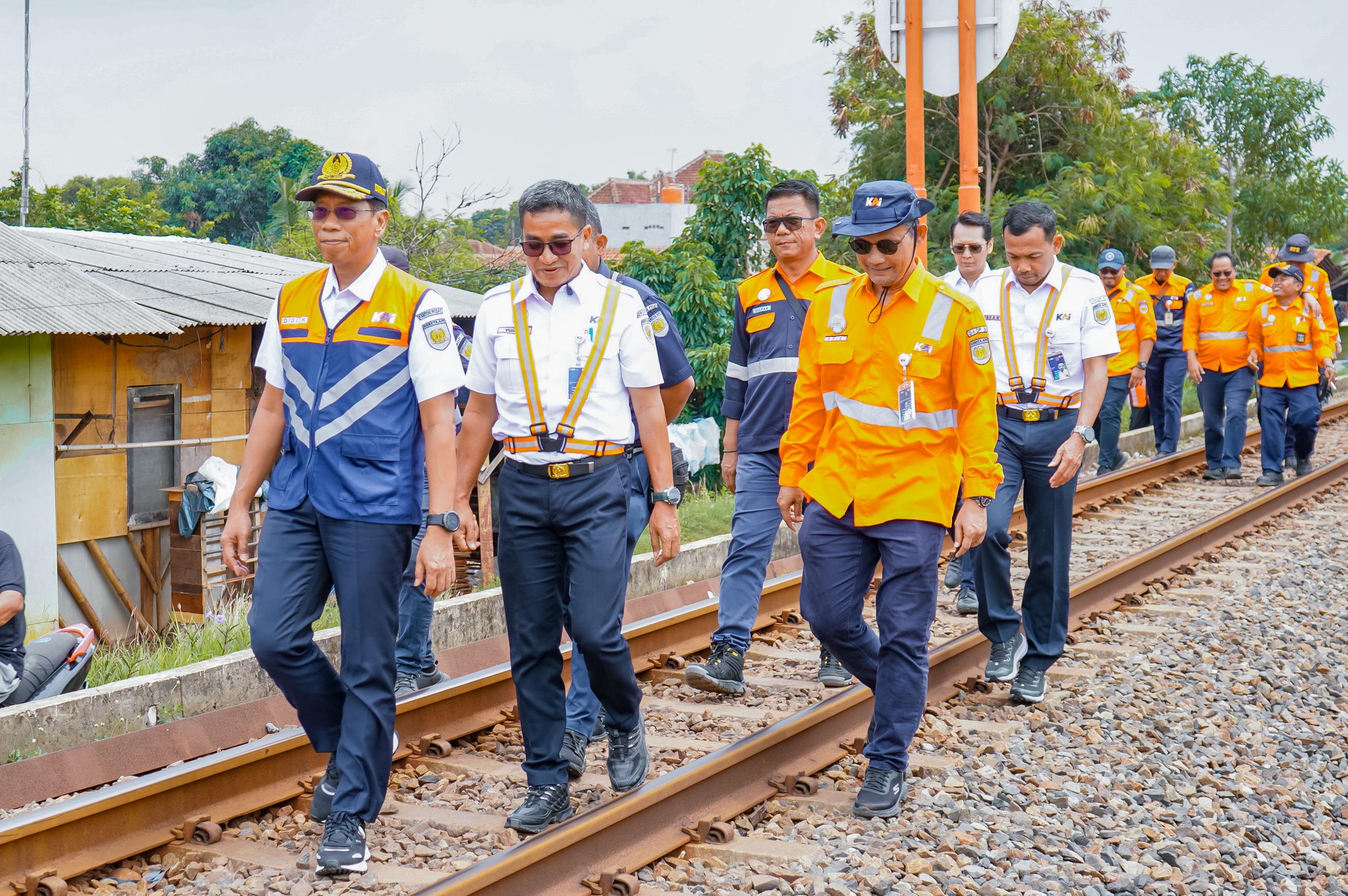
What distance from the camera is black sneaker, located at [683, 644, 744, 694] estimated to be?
6.11 meters

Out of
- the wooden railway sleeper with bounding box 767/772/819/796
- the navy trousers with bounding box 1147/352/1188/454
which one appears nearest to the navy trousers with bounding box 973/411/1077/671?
the wooden railway sleeper with bounding box 767/772/819/796

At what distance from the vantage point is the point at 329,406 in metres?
4.28

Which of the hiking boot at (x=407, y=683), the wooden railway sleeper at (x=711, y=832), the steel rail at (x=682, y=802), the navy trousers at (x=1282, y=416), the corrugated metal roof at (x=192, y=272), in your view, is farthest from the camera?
the navy trousers at (x=1282, y=416)

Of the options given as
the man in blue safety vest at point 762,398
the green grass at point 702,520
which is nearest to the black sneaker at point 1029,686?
the man in blue safety vest at point 762,398

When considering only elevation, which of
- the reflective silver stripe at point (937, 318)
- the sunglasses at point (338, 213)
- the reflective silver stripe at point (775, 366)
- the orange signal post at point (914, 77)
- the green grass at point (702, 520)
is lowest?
the green grass at point (702, 520)

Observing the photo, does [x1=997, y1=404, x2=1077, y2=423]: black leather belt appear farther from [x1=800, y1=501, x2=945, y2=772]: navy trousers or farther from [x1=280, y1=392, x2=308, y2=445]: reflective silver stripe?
[x1=280, y1=392, x2=308, y2=445]: reflective silver stripe

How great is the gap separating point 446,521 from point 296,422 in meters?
0.58

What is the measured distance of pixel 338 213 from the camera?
14.2ft

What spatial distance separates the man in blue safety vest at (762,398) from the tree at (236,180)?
173ft

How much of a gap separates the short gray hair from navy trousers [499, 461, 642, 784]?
84 centimetres

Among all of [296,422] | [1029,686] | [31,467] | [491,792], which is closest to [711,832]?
[491,792]

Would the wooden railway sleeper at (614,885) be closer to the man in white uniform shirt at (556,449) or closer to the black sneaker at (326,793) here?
the man in white uniform shirt at (556,449)

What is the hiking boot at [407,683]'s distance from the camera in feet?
19.7

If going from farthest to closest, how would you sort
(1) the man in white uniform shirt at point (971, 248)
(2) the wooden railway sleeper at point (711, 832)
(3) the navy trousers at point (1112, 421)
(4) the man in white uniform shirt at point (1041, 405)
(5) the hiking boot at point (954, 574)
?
1. (3) the navy trousers at point (1112, 421)
2. (5) the hiking boot at point (954, 574)
3. (1) the man in white uniform shirt at point (971, 248)
4. (4) the man in white uniform shirt at point (1041, 405)
5. (2) the wooden railway sleeper at point (711, 832)
